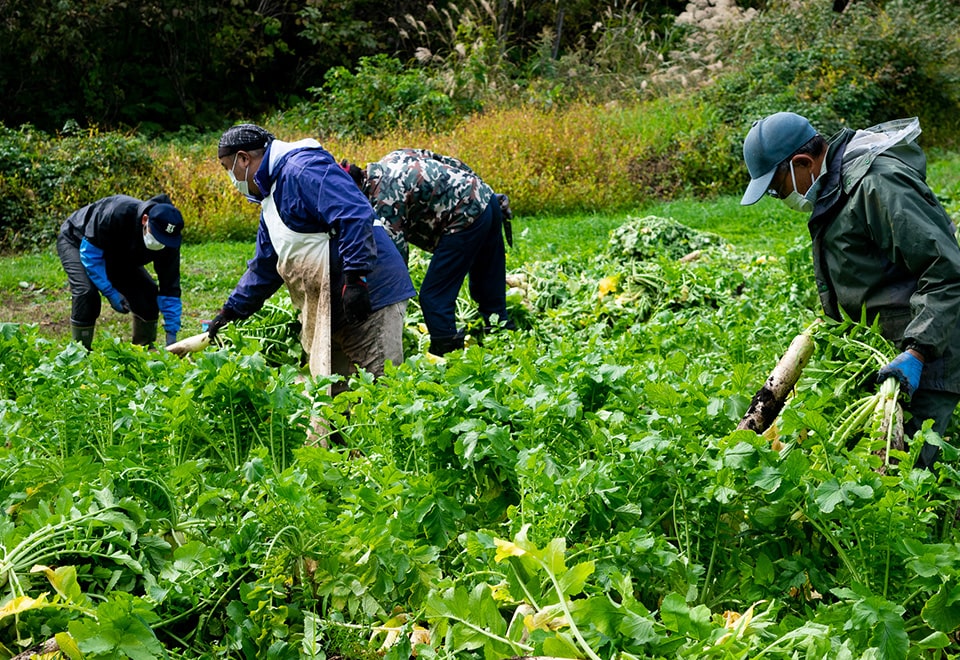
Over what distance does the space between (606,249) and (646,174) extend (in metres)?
6.11

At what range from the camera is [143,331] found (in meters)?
7.90

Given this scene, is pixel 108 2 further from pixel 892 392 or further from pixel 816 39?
pixel 892 392

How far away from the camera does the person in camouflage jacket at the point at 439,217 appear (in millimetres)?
6008

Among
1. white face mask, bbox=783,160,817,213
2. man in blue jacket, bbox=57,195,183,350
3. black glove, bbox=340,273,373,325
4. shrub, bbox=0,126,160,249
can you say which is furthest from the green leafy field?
shrub, bbox=0,126,160,249

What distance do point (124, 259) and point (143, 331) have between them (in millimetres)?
719

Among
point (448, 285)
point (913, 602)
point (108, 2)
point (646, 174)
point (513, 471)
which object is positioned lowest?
point (646, 174)

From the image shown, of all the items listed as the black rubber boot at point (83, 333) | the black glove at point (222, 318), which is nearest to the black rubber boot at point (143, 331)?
the black rubber boot at point (83, 333)

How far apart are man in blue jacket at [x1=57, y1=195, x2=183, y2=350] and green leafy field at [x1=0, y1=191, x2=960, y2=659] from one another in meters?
3.82

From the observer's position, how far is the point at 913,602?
2316mm

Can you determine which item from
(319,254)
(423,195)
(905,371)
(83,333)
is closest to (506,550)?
(905,371)

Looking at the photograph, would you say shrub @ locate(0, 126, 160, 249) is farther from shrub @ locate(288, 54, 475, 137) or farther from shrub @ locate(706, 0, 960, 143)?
shrub @ locate(706, 0, 960, 143)

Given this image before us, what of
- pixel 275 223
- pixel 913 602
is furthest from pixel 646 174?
pixel 913 602

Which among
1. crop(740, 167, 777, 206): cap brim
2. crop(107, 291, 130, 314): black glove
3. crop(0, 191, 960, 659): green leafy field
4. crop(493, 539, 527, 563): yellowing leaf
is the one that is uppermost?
crop(740, 167, 777, 206): cap brim

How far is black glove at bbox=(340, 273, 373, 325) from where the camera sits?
515 cm
